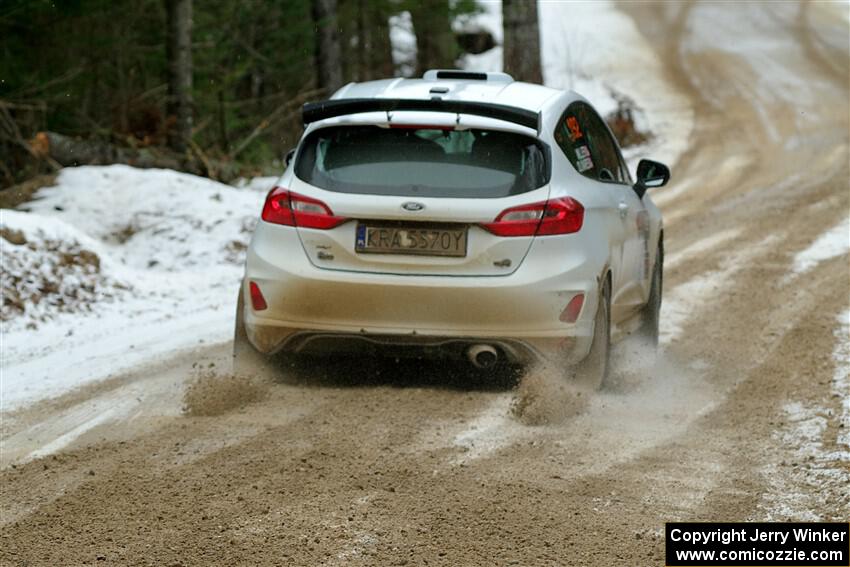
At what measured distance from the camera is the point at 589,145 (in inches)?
338

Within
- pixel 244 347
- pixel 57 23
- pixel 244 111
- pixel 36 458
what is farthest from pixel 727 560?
pixel 244 111

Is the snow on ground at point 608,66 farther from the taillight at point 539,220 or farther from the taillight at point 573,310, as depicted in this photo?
the taillight at point 573,310

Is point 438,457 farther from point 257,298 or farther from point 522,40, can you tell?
point 522,40

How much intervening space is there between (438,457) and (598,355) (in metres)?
1.77

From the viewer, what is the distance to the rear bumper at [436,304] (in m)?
7.43

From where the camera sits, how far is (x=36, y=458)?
21.2 ft

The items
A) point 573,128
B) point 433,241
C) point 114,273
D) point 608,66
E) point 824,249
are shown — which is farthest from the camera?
point 608,66

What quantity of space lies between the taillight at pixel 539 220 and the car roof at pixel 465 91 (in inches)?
24.8

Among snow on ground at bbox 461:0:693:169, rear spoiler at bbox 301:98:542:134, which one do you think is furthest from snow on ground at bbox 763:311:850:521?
snow on ground at bbox 461:0:693:169

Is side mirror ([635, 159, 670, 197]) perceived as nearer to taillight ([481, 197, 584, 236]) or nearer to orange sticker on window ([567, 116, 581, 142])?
orange sticker on window ([567, 116, 581, 142])

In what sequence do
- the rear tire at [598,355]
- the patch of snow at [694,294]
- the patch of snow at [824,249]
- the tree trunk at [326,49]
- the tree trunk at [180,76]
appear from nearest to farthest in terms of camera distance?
the rear tire at [598,355], the patch of snow at [694,294], the patch of snow at [824,249], the tree trunk at [180,76], the tree trunk at [326,49]

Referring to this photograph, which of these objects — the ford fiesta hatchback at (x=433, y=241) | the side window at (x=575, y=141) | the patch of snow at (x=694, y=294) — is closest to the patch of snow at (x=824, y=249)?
the patch of snow at (x=694, y=294)

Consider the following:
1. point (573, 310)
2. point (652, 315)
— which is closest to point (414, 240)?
point (573, 310)

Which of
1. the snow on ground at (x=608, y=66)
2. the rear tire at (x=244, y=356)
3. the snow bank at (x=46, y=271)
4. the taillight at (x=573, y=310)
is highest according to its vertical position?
the taillight at (x=573, y=310)
